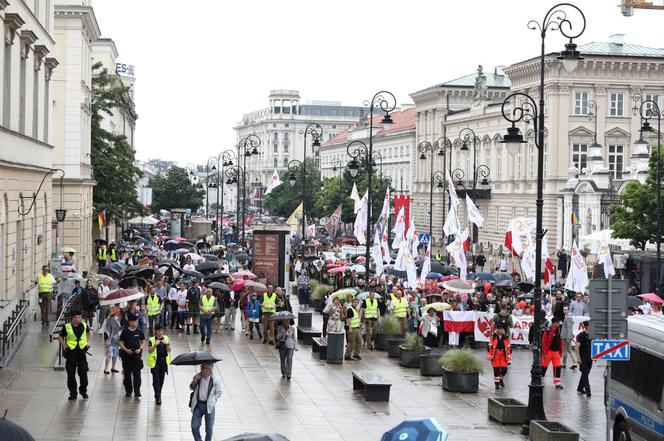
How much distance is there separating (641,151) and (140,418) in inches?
1786

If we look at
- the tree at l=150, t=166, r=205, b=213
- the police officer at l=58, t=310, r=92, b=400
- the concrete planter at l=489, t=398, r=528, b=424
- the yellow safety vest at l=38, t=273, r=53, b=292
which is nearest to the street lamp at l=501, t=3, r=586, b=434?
the concrete planter at l=489, t=398, r=528, b=424

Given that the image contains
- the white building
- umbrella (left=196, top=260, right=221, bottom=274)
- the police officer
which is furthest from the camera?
the white building

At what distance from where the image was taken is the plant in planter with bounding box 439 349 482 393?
22.8 metres

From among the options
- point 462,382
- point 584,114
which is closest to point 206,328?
point 462,382

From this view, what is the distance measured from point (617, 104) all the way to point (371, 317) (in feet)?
176

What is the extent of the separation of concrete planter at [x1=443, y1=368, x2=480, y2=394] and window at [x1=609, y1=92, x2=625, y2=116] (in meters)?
58.8

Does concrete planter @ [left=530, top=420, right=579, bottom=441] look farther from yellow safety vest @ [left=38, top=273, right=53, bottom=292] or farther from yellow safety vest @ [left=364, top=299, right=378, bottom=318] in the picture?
yellow safety vest @ [left=38, top=273, right=53, bottom=292]

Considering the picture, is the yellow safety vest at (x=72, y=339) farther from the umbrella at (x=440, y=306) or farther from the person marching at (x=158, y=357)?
the umbrella at (x=440, y=306)

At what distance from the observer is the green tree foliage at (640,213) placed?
169 feet

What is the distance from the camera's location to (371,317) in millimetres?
29250

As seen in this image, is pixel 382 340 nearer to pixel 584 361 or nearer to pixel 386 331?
pixel 386 331

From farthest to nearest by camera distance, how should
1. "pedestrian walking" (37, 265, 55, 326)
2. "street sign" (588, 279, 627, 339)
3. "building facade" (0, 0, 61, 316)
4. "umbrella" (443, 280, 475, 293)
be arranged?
"umbrella" (443, 280, 475, 293), "pedestrian walking" (37, 265, 55, 326), "building facade" (0, 0, 61, 316), "street sign" (588, 279, 627, 339)

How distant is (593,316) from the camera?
15508 millimetres

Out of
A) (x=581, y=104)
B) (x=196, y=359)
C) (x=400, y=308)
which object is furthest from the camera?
(x=581, y=104)
